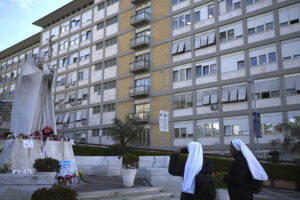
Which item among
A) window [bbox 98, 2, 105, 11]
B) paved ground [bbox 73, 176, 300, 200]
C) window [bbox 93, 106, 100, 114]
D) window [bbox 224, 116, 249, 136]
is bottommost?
paved ground [bbox 73, 176, 300, 200]

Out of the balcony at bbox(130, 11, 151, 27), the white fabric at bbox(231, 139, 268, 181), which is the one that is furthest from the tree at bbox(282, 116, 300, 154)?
the balcony at bbox(130, 11, 151, 27)

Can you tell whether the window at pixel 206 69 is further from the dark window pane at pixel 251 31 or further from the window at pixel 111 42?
the window at pixel 111 42

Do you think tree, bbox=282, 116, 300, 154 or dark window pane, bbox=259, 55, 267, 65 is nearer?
tree, bbox=282, 116, 300, 154

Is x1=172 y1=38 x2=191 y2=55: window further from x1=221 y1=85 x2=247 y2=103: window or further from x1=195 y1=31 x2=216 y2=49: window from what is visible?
x1=221 y1=85 x2=247 y2=103: window

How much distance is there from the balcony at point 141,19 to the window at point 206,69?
963 cm

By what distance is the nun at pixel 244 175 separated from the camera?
185 inches

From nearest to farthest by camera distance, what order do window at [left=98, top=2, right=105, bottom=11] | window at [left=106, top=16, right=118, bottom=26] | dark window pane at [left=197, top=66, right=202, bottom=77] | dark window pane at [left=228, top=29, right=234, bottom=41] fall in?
dark window pane at [left=228, top=29, right=234, bottom=41]
dark window pane at [left=197, top=66, right=202, bottom=77]
window at [left=106, top=16, right=118, bottom=26]
window at [left=98, top=2, right=105, bottom=11]

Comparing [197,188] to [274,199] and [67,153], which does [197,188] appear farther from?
[274,199]

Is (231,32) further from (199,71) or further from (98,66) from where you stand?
(98,66)

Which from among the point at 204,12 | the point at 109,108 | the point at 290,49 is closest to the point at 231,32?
the point at 204,12

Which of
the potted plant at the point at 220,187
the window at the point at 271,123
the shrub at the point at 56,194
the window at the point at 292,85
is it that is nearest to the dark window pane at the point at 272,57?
the window at the point at 292,85

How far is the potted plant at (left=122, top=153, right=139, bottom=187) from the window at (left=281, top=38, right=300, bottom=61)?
61.0 feet

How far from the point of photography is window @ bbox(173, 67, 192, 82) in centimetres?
3122

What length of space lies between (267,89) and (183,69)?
9.14 m
